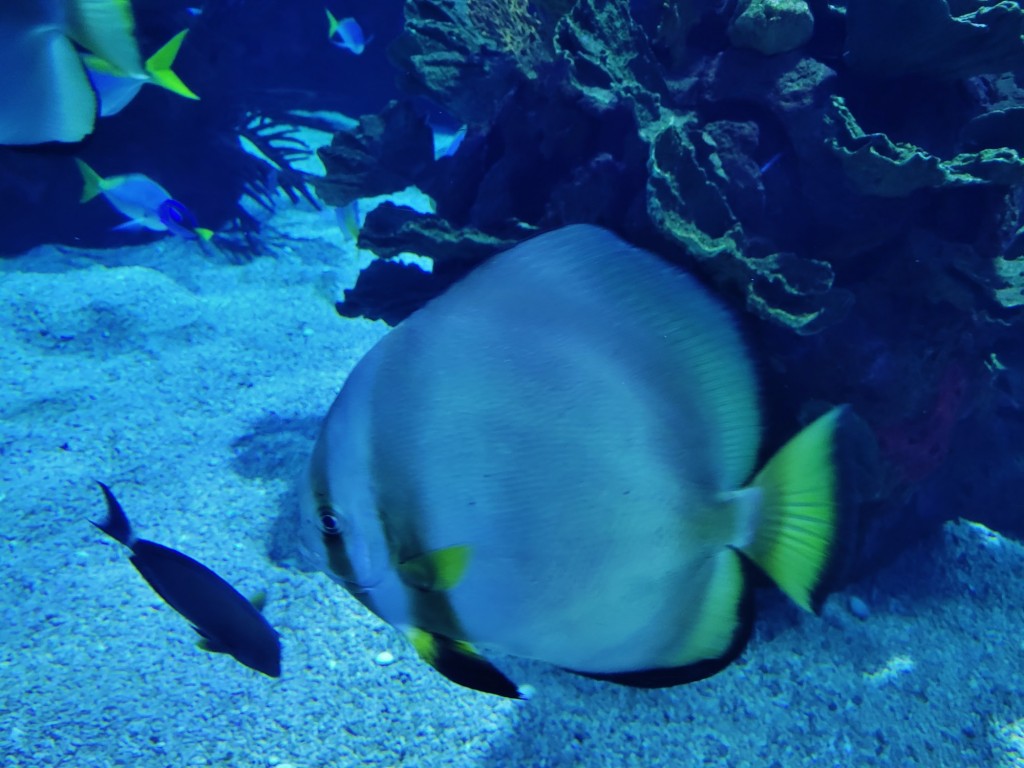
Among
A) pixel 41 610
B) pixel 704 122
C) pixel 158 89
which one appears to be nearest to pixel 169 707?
pixel 41 610

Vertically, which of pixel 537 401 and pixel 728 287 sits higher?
pixel 537 401

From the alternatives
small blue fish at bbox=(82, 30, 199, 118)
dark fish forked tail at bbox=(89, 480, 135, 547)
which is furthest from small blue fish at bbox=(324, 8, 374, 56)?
dark fish forked tail at bbox=(89, 480, 135, 547)

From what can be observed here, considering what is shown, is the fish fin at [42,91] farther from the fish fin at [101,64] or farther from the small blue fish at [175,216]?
the small blue fish at [175,216]

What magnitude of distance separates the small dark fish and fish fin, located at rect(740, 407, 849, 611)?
5.75ft

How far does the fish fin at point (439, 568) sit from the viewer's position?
0.89 m

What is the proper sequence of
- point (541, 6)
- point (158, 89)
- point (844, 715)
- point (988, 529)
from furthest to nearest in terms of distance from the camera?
point (158, 89) → point (988, 529) → point (541, 6) → point (844, 715)

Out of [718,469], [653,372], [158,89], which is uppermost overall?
[653,372]

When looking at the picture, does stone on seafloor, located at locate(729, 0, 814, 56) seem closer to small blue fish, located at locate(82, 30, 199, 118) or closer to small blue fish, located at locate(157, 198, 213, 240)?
small blue fish, located at locate(82, 30, 199, 118)

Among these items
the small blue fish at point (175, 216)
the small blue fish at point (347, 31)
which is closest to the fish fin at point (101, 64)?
the small blue fish at point (175, 216)

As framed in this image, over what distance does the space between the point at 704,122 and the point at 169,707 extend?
3.50m

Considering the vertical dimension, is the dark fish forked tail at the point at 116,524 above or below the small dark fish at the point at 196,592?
above

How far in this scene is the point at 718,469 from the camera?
936mm

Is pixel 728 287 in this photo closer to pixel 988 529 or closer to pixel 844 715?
pixel 844 715

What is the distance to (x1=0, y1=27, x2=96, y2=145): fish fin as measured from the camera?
63.6 inches
